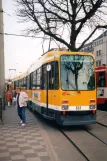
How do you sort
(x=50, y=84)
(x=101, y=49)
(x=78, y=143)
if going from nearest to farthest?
(x=78, y=143) → (x=50, y=84) → (x=101, y=49)

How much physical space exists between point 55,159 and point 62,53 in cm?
621

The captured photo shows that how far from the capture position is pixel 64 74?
12.9m

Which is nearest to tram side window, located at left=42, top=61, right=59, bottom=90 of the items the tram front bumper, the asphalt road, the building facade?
the tram front bumper

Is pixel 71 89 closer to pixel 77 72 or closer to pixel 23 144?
pixel 77 72

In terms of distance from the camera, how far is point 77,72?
13.1 metres

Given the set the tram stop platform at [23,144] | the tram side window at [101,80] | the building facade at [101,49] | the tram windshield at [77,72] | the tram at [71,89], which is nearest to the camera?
the tram stop platform at [23,144]

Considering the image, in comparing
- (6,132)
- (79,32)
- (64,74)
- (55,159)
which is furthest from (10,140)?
(79,32)

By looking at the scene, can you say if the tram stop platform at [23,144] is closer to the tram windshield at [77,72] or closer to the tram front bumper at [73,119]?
the tram front bumper at [73,119]

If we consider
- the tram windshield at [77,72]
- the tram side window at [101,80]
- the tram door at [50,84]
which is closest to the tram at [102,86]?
the tram side window at [101,80]

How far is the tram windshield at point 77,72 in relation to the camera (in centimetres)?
1292

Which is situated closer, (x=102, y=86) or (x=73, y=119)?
(x=73, y=119)

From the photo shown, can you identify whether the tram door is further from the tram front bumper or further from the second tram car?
the second tram car

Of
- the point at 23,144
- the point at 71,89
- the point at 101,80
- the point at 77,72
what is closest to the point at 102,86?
the point at 101,80

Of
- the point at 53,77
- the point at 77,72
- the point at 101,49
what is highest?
the point at 101,49
